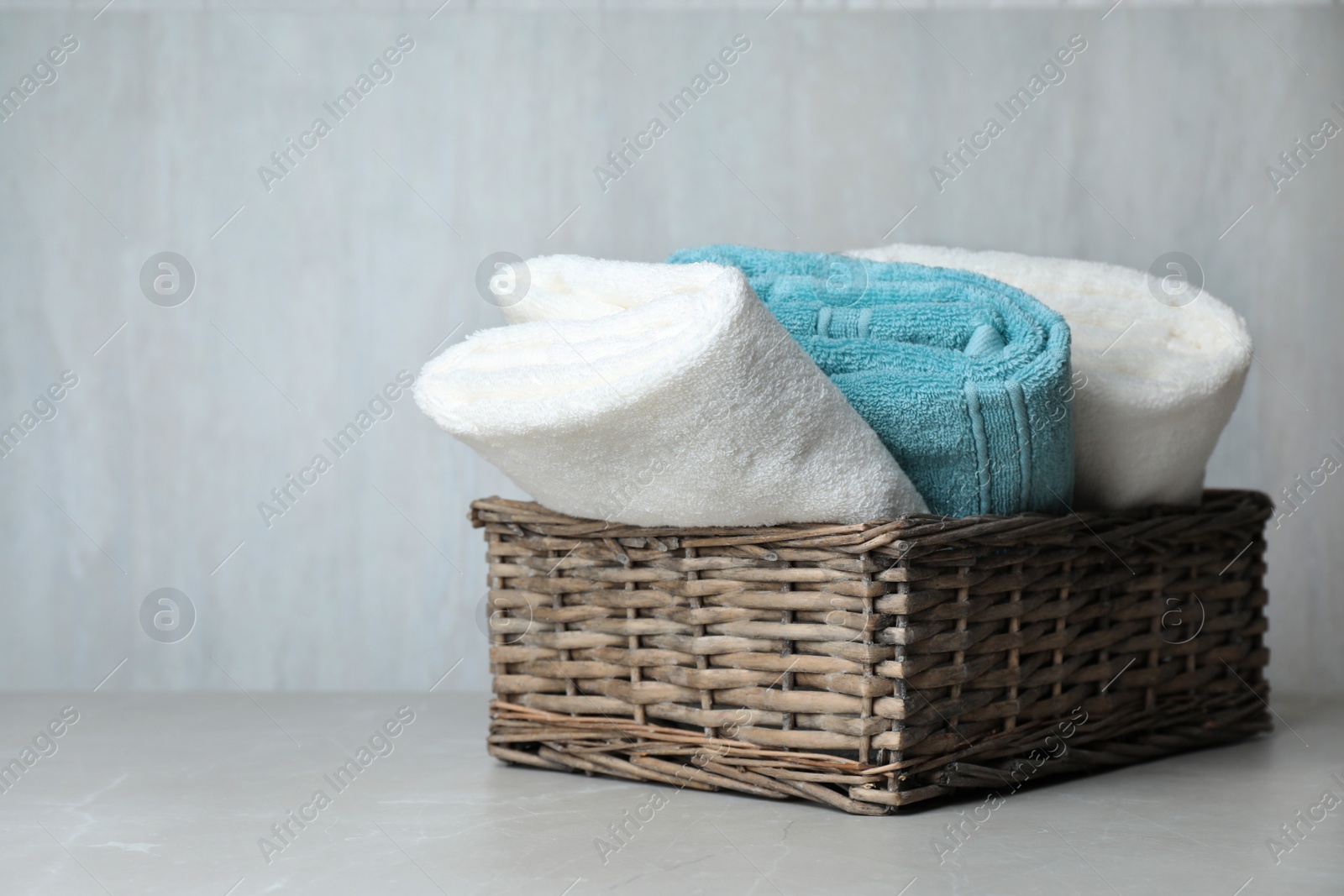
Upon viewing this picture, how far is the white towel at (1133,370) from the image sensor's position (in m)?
0.99

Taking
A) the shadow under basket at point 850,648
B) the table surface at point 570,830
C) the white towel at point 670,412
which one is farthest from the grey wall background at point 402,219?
the white towel at point 670,412

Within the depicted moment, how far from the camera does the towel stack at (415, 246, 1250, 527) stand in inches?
31.4

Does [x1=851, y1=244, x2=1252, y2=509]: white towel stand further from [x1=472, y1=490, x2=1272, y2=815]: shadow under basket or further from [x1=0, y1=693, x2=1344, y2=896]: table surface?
[x1=0, y1=693, x2=1344, y2=896]: table surface

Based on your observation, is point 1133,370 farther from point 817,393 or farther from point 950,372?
point 817,393

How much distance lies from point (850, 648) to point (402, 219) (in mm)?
886

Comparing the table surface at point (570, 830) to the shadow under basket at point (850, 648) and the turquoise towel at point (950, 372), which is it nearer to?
the shadow under basket at point (850, 648)

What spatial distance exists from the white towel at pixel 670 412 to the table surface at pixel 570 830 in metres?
0.21

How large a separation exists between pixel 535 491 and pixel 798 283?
0.83ft

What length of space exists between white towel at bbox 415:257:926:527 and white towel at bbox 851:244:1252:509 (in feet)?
0.72

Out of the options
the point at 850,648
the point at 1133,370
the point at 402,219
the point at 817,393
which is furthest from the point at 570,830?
the point at 402,219

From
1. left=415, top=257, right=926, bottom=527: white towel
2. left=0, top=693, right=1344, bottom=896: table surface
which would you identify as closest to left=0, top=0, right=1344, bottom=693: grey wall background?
left=0, top=693, right=1344, bottom=896: table surface

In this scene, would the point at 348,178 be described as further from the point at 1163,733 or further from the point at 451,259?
the point at 1163,733

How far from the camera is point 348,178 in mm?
1493

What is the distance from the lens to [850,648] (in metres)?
0.83
